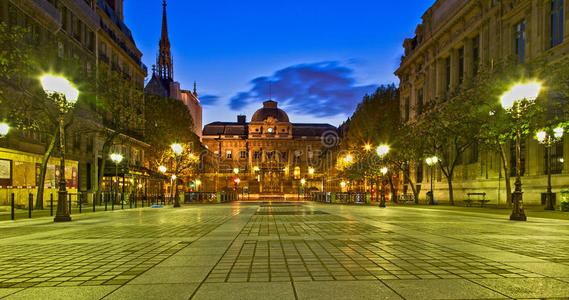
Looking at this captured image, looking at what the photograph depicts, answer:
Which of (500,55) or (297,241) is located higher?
(500,55)

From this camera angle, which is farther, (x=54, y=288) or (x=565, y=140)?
(x=565, y=140)

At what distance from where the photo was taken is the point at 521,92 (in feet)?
50.0

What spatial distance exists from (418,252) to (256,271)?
3.29m

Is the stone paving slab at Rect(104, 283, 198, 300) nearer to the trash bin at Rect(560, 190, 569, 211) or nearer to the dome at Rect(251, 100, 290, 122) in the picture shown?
the trash bin at Rect(560, 190, 569, 211)

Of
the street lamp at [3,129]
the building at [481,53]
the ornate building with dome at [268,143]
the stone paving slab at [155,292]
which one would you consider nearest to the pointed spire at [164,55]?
the ornate building with dome at [268,143]

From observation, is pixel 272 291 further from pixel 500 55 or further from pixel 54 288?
pixel 500 55

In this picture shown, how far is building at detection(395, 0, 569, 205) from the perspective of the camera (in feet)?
90.5

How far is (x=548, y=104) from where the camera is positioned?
1033 inches

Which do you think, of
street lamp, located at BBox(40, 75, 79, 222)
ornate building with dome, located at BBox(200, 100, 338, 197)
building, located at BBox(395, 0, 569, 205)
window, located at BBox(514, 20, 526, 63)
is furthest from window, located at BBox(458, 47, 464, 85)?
ornate building with dome, located at BBox(200, 100, 338, 197)

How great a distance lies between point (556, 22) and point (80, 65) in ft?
102

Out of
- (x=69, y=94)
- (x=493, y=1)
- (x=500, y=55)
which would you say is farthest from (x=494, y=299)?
(x=493, y=1)

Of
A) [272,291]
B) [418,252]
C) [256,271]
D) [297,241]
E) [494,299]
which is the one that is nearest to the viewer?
[494,299]

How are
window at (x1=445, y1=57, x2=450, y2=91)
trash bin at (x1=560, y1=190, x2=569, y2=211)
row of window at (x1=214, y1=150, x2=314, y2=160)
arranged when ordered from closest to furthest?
1. trash bin at (x1=560, y1=190, x2=569, y2=211)
2. window at (x1=445, y1=57, x2=450, y2=91)
3. row of window at (x1=214, y1=150, x2=314, y2=160)

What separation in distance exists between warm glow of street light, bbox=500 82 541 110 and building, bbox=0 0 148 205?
20657mm
